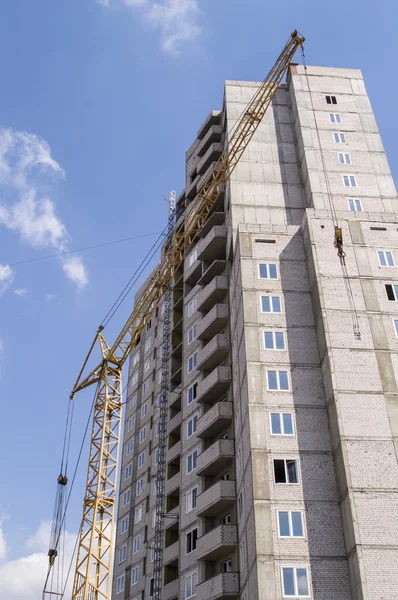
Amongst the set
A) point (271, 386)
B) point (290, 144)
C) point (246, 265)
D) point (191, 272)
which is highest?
point (290, 144)

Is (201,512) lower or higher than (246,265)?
lower

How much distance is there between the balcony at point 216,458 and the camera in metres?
46.2

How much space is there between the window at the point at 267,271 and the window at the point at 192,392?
1296 cm

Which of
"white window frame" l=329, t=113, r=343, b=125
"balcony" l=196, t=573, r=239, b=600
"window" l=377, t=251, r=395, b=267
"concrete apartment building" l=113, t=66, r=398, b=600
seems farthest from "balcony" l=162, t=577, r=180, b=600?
"white window frame" l=329, t=113, r=343, b=125

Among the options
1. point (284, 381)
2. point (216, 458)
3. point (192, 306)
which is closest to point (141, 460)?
point (192, 306)

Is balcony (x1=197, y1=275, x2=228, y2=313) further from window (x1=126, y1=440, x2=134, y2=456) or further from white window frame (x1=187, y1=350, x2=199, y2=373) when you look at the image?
window (x1=126, y1=440, x2=134, y2=456)

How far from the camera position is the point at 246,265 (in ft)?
158

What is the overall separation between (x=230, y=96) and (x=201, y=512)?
4145cm

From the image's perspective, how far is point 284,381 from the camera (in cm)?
4281

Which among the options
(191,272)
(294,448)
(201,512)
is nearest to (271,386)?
(294,448)

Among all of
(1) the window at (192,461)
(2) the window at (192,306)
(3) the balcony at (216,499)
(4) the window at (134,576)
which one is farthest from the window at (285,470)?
(4) the window at (134,576)

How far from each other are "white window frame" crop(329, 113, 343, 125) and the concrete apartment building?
8.4 inches

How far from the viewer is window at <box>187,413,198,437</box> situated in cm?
5402

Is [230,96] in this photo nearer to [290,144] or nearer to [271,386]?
[290,144]
